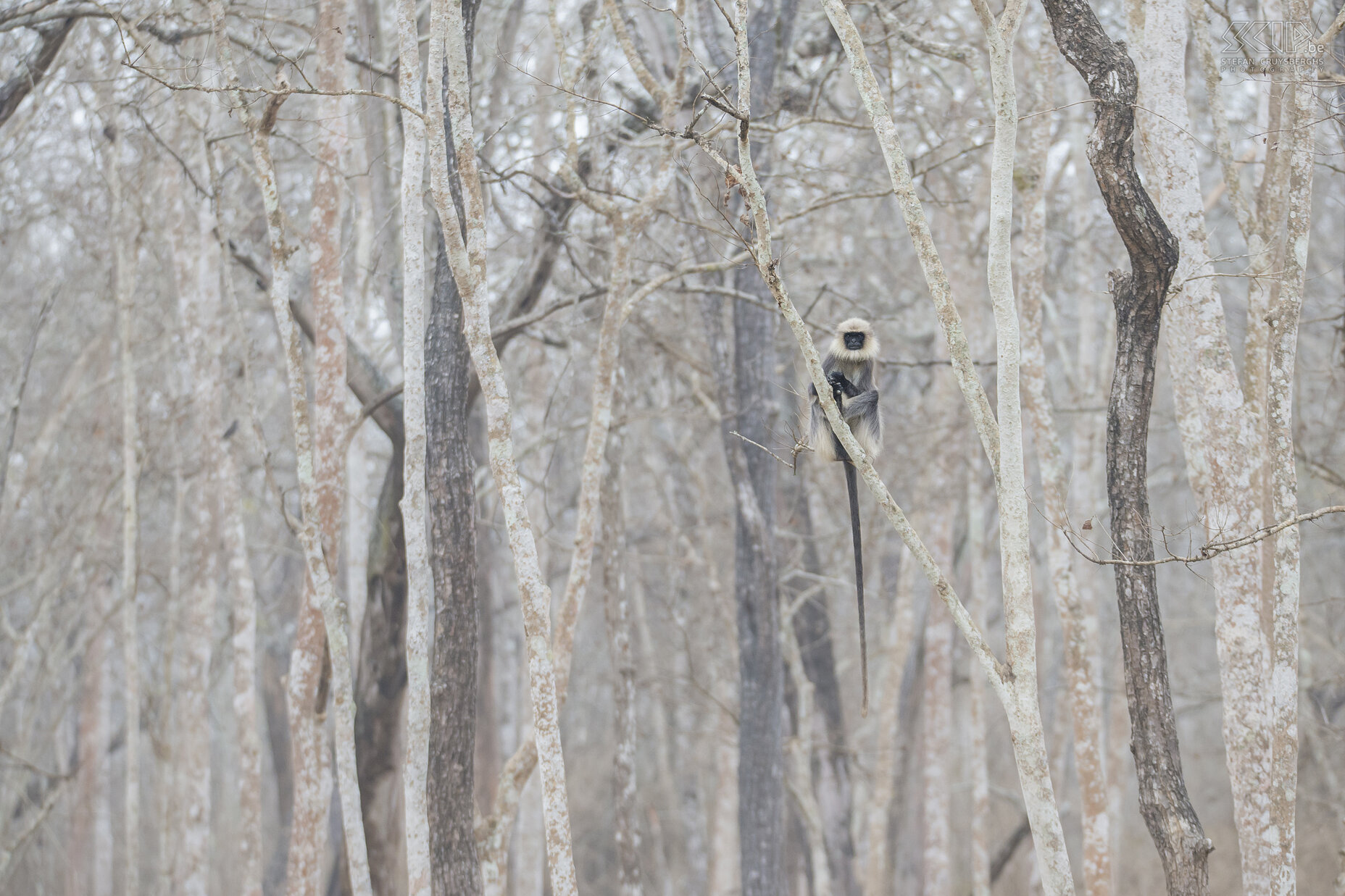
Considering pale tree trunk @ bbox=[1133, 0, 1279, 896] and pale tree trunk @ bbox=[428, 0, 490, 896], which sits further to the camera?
pale tree trunk @ bbox=[428, 0, 490, 896]

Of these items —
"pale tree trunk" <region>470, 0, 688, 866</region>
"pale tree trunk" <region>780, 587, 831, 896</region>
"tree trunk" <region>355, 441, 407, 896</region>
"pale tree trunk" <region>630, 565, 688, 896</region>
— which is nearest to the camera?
"pale tree trunk" <region>470, 0, 688, 866</region>

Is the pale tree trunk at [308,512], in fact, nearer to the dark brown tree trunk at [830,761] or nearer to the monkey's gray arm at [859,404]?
the monkey's gray arm at [859,404]

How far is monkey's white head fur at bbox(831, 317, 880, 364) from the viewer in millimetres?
5527

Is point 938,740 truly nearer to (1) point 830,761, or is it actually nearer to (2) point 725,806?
(1) point 830,761

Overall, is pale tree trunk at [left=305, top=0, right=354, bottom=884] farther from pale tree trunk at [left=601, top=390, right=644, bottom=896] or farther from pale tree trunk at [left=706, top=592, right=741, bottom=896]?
pale tree trunk at [left=706, top=592, right=741, bottom=896]

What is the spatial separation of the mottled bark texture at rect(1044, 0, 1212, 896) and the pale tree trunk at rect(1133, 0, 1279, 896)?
1.25 feet

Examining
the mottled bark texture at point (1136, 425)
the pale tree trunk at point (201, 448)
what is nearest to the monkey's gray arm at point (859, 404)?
the mottled bark texture at point (1136, 425)

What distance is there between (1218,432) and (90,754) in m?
12.0

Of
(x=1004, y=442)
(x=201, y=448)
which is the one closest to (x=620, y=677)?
(x=201, y=448)

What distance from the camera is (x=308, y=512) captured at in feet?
15.9

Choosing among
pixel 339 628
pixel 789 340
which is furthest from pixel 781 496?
pixel 339 628

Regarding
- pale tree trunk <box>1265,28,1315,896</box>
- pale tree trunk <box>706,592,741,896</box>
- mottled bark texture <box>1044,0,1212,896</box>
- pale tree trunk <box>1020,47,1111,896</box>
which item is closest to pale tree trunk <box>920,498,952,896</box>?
pale tree trunk <box>706,592,741,896</box>

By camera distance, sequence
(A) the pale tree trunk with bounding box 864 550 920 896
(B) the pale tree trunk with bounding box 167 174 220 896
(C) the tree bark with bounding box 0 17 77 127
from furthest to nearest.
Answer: (A) the pale tree trunk with bounding box 864 550 920 896 < (B) the pale tree trunk with bounding box 167 174 220 896 < (C) the tree bark with bounding box 0 17 77 127

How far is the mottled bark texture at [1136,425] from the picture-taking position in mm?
3709
